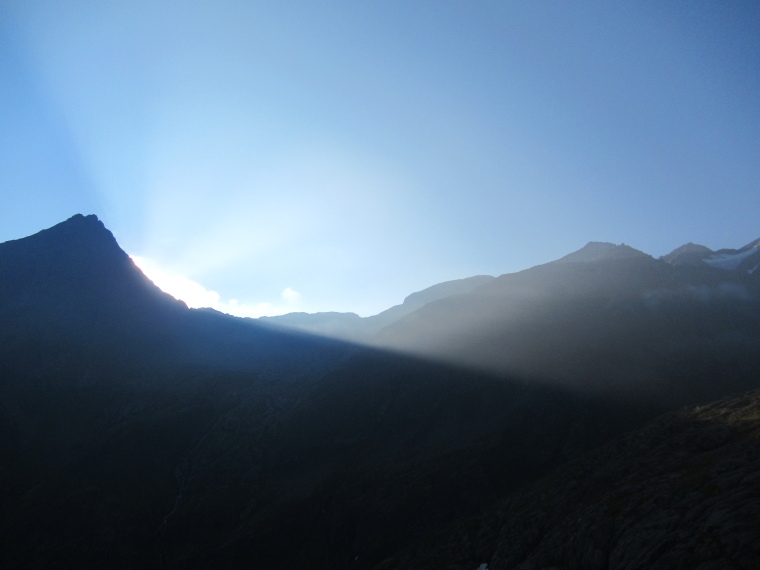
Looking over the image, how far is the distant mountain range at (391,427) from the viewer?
53.2m

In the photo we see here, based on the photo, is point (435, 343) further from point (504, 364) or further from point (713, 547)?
point (713, 547)

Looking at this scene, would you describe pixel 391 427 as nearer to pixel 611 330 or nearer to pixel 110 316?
pixel 611 330

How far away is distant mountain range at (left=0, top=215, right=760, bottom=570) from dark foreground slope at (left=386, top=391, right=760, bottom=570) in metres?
0.31

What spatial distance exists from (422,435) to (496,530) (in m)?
44.3

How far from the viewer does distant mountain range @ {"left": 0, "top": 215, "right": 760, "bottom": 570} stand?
53188 millimetres

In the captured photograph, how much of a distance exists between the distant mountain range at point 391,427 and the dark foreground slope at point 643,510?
315 mm

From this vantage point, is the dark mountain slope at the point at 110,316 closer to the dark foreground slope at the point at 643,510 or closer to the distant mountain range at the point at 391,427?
the distant mountain range at the point at 391,427

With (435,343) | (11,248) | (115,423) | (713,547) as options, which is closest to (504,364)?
(435,343)

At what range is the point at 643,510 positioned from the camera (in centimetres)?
4231

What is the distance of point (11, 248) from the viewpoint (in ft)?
555

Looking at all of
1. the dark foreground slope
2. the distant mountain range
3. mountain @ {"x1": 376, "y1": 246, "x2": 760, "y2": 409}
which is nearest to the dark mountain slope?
the distant mountain range

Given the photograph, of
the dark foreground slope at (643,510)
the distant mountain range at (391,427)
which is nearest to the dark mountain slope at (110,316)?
the distant mountain range at (391,427)

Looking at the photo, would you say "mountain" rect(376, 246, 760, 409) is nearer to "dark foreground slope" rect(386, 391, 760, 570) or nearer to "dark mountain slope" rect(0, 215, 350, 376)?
"dark foreground slope" rect(386, 391, 760, 570)

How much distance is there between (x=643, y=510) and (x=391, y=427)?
72.4m
